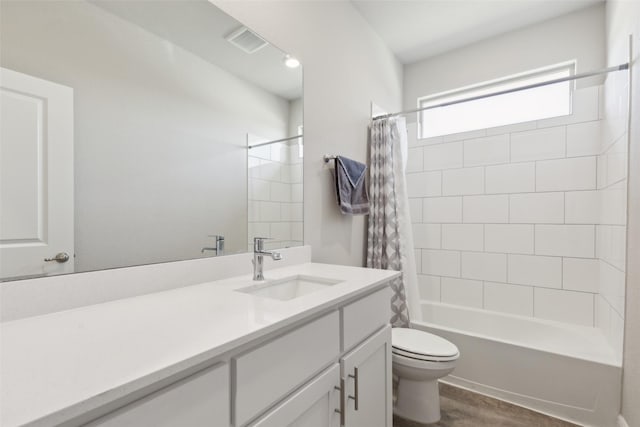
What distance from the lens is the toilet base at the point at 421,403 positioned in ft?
5.31

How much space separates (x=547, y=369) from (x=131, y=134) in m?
2.34

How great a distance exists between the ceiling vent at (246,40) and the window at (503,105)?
5.99ft

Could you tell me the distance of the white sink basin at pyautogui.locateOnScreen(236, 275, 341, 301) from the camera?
117 cm

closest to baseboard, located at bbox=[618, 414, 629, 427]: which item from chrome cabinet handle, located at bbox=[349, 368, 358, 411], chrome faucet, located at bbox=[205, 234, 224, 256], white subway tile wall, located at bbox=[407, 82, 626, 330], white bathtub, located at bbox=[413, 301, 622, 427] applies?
white bathtub, located at bbox=[413, 301, 622, 427]

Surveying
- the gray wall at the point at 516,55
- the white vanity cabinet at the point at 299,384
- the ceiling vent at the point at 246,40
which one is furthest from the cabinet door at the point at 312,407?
the gray wall at the point at 516,55

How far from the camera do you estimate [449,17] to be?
7.41 ft

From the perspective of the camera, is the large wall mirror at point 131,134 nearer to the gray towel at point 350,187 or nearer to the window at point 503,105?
the gray towel at point 350,187

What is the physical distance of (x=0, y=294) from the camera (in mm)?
720

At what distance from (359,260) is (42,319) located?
177 cm

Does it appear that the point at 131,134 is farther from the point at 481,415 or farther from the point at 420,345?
the point at 481,415

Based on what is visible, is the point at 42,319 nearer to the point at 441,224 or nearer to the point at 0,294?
the point at 0,294

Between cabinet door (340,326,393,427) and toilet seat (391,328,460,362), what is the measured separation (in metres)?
0.29

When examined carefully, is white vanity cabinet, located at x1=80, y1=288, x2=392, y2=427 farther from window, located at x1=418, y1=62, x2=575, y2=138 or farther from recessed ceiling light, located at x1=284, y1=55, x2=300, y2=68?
window, located at x1=418, y1=62, x2=575, y2=138

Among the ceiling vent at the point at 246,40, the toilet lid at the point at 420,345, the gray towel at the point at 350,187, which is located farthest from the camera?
the gray towel at the point at 350,187
